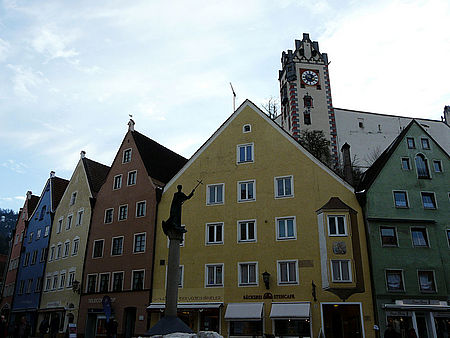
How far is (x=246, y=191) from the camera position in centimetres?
3303

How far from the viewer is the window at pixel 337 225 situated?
2905cm

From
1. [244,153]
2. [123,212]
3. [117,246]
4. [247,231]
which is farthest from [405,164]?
[117,246]

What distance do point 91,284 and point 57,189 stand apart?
1722 cm

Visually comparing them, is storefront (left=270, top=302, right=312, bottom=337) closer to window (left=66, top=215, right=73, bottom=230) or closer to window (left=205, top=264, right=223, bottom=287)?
window (left=205, top=264, right=223, bottom=287)

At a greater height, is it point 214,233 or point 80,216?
point 80,216

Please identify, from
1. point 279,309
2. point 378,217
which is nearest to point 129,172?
point 279,309

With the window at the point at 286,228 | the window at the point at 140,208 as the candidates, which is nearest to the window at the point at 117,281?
the window at the point at 140,208

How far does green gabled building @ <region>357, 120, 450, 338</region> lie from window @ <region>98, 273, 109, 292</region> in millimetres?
20744

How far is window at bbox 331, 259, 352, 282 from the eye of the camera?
91.2 feet

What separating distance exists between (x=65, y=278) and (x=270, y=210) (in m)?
20.7

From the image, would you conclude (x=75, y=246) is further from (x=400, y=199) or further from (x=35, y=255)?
(x=400, y=199)

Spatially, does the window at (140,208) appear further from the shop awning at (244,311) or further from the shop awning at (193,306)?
the shop awning at (244,311)

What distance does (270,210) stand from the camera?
31516 millimetres

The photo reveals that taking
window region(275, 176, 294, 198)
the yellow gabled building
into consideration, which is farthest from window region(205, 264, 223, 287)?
window region(275, 176, 294, 198)
